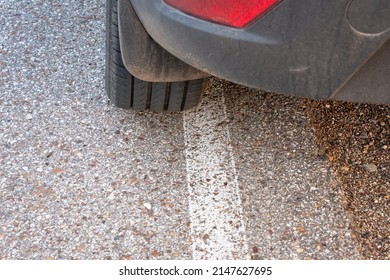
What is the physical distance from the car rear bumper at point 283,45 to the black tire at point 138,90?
51 cm

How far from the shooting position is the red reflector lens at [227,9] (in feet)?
4.71

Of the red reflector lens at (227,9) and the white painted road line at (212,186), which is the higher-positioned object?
the red reflector lens at (227,9)

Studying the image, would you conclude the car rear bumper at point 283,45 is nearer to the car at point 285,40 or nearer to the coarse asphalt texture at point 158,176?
the car at point 285,40

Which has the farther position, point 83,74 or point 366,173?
point 83,74

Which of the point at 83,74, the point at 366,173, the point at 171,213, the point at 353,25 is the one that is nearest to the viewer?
the point at 353,25

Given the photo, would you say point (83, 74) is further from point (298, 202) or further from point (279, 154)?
point (298, 202)

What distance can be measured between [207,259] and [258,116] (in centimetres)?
74

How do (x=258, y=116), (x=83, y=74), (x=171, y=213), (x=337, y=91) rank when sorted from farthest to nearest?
(x=83, y=74) → (x=258, y=116) → (x=171, y=213) → (x=337, y=91)

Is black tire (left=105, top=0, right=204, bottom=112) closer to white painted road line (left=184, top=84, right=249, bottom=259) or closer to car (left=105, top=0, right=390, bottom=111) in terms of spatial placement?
white painted road line (left=184, top=84, right=249, bottom=259)

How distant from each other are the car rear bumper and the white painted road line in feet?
2.01

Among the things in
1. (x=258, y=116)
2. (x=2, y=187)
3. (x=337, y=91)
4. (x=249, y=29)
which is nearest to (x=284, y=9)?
(x=249, y=29)

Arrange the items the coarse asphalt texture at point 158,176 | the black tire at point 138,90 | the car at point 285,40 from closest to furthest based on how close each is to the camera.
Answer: the car at point 285,40 → the coarse asphalt texture at point 158,176 → the black tire at point 138,90

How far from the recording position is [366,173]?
2.20 metres

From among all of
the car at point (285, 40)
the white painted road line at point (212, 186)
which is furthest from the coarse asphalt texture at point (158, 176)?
the car at point (285, 40)
